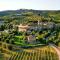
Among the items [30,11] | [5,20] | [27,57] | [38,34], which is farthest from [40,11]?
[27,57]

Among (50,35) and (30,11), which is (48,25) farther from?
(30,11)

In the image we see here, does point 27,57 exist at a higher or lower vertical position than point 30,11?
lower

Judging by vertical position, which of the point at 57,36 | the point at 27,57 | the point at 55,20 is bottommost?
the point at 27,57

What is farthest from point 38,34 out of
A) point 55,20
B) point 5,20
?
point 5,20

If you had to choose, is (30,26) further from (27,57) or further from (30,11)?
(27,57)

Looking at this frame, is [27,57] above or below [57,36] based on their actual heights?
below

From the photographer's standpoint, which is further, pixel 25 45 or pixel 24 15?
pixel 24 15

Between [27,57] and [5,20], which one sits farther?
[5,20]

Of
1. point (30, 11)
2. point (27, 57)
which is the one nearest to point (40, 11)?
point (30, 11)

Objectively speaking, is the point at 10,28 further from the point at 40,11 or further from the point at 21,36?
the point at 40,11
